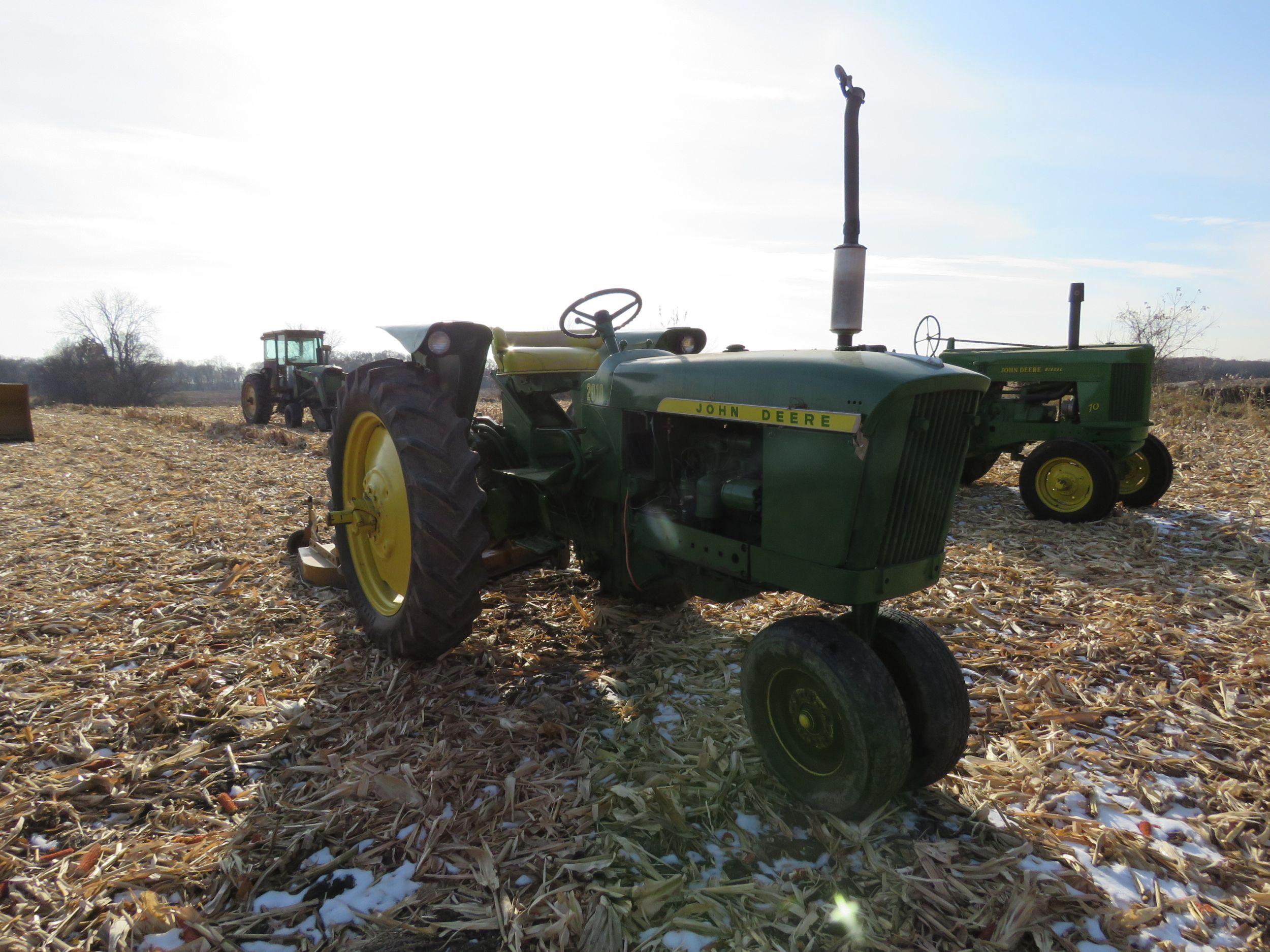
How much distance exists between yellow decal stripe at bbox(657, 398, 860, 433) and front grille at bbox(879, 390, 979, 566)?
0.22 metres

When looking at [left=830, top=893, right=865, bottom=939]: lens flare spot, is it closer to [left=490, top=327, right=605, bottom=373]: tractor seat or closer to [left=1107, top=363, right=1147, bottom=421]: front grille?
[left=490, top=327, right=605, bottom=373]: tractor seat

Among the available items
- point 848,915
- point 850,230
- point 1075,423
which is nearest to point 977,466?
point 1075,423

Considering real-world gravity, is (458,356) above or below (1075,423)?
above

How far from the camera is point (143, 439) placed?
39.8ft

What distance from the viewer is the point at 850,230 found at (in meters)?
3.70

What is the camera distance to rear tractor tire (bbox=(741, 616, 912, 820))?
7.34 feet

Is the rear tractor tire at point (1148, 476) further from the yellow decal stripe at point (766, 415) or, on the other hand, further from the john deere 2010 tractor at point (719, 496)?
the yellow decal stripe at point (766, 415)

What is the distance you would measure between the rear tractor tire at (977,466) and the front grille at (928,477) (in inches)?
232

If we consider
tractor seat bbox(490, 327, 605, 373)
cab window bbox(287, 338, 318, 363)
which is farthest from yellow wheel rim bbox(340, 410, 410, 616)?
cab window bbox(287, 338, 318, 363)

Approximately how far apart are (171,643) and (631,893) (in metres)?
2.79

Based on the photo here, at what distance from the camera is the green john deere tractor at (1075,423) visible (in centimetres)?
655

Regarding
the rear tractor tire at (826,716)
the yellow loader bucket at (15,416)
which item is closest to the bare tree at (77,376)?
the yellow loader bucket at (15,416)

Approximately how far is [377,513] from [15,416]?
36.1 ft

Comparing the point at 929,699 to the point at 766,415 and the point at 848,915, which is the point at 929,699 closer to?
the point at 848,915
